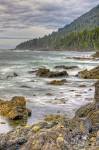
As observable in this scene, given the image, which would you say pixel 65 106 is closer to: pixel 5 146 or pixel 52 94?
pixel 52 94

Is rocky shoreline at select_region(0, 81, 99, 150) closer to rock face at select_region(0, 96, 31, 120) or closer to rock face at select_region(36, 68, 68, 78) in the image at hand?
rock face at select_region(0, 96, 31, 120)

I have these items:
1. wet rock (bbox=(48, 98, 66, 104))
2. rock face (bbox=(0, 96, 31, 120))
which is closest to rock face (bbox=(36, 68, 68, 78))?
wet rock (bbox=(48, 98, 66, 104))

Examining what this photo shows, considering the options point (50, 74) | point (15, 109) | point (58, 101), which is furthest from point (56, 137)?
point (50, 74)

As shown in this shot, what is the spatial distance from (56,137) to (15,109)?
16684 mm

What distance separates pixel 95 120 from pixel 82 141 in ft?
13.4

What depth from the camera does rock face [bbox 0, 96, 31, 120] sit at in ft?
92.1

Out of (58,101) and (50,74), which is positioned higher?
(58,101)

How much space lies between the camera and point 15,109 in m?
29.2

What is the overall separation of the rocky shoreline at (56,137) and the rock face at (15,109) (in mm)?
13480

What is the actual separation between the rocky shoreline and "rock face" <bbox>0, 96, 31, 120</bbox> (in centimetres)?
1348

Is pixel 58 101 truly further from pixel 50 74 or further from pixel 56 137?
pixel 50 74

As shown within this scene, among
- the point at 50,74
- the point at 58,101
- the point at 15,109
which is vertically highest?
the point at 15,109

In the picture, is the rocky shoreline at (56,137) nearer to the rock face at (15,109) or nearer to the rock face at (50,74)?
the rock face at (15,109)

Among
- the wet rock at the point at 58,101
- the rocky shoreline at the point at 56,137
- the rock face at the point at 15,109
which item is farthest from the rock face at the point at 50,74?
the rocky shoreline at the point at 56,137
